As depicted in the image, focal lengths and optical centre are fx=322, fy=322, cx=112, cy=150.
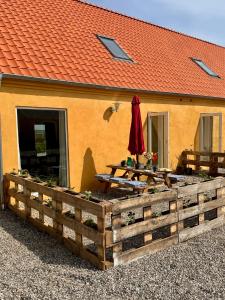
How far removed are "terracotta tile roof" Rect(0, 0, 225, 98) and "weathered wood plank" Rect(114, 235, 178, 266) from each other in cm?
473

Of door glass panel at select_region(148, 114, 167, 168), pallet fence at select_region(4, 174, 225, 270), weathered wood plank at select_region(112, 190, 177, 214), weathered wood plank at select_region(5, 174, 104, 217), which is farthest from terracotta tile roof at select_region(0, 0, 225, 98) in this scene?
weathered wood plank at select_region(112, 190, 177, 214)

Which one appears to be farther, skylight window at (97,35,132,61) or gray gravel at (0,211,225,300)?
skylight window at (97,35,132,61)

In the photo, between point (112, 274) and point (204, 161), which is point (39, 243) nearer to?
point (112, 274)

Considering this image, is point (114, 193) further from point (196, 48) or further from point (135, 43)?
point (196, 48)

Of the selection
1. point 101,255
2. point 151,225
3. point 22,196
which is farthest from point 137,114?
point 101,255

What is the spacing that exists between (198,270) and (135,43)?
10388 millimetres

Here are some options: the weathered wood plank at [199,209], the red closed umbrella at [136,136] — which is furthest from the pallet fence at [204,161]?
the weathered wood plank at [199,209]

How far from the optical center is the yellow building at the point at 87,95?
7.59 m

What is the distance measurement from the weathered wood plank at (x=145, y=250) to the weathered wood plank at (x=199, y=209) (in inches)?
14.9

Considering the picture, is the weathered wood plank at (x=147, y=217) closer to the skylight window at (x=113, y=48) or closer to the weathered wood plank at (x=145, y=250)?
the weathered wood plank at (x=145, y=250)

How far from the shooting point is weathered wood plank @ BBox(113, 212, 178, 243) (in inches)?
171

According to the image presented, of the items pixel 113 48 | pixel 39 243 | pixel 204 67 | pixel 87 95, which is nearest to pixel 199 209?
pixel 39 243

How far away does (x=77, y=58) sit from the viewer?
30.0 ft

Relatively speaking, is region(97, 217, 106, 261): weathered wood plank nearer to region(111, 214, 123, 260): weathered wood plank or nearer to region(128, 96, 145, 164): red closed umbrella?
region(111, 214, 123, 260): weathered wood plank
